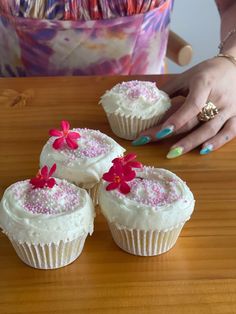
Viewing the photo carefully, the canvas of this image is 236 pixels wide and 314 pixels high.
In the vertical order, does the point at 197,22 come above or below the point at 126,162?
below

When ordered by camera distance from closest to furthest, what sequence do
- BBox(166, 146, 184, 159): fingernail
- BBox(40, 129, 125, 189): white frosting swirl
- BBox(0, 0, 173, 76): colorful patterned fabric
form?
BBox(40, 129, 125, 189): white frosting swirl
BBox(166, 146, 184, 159): fingernail
BBox(0, 0, 173, 76): colorful patterned fabric

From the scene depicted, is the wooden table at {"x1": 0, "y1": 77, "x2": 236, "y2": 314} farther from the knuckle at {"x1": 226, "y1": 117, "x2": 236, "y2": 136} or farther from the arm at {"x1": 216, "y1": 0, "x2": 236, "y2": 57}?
the arm at {"x1": 216, "y1": 0, "x2": 236, "y2": 57}

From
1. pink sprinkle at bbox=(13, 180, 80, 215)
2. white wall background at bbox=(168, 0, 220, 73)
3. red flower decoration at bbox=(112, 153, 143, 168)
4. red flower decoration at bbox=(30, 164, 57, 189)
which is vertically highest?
red flower decoration at bbox=(112, 153, 143, 168)

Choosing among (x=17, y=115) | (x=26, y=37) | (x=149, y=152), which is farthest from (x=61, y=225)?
(x=26, y=37)

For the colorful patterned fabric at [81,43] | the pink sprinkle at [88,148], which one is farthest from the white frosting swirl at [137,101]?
the colorful patterned fabric at [81,43]

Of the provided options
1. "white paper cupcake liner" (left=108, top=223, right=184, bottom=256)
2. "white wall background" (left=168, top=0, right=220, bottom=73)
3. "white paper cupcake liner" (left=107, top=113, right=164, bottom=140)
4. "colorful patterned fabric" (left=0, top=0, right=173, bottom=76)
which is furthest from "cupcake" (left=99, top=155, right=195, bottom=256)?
"white wall background" (left=168, top=0, right=220, bottom=73)

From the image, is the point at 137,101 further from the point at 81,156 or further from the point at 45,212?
the point at 45,212

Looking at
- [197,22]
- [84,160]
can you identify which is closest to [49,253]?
[84,160]
